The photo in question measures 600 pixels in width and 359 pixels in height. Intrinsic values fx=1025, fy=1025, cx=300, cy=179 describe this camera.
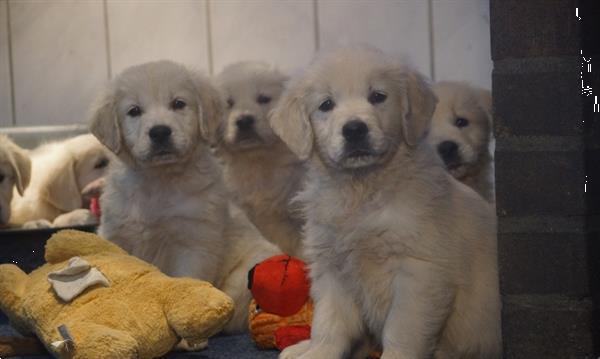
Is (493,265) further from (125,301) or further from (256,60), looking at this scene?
(256,60)

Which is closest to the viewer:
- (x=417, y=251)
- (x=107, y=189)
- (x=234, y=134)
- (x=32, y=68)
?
(x=417, y=251)

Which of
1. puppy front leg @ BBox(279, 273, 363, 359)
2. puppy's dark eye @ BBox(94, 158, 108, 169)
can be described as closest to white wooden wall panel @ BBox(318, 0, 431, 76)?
puppy front leg @ BBox(279, 273, 363, 359)

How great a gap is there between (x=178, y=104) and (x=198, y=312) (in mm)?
900

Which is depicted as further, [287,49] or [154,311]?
[287,49]

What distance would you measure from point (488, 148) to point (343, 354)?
1.11m

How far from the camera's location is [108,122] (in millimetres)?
3082

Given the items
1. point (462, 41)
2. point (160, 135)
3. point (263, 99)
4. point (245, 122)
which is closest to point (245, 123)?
point (245, 122)

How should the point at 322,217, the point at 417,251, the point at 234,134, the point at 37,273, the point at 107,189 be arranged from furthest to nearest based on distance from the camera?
the point at 234,134, the point at 107,189, the point at 37,273, the point at 322,217, the point at 417,251

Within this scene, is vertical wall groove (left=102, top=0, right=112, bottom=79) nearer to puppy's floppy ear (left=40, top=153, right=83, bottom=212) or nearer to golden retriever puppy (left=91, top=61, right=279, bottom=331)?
puppy's floppy ear (left=40, top=153, right=83, bottom=212)

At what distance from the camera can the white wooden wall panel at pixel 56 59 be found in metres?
3.63

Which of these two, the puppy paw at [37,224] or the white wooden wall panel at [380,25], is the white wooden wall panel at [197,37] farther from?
the puppy paw at [37,224]

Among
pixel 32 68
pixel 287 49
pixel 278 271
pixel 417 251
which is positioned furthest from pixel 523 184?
pixel 32 68

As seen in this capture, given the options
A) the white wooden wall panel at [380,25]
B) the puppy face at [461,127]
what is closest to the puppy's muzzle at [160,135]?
the white wooden wall panel at [380,25]

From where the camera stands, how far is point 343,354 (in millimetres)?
2461
